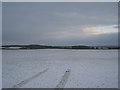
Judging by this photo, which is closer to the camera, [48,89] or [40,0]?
[48,89]

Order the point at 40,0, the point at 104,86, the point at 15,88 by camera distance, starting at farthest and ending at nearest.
→ the point at 40,0 < the point at 104,86 < the point at 15,88

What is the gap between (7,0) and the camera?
10.0 meters

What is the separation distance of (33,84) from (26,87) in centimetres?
53

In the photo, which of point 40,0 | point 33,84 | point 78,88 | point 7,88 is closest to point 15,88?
point 7,88

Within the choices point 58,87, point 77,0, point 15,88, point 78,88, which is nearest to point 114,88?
point 78,88

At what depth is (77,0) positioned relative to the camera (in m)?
10.6

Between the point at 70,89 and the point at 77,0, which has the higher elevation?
the point at 77,0

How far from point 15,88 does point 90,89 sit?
2.34 meters

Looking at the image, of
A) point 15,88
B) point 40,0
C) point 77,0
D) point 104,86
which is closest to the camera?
point 15,88

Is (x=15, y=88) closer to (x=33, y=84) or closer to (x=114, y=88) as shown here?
(x=33, y=84)

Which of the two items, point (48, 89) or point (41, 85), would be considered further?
point (41, 85)

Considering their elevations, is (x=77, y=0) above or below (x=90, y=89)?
above

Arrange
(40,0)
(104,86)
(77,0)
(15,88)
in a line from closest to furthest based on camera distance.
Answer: (15,88), (104,86), (40,0), (77,0)

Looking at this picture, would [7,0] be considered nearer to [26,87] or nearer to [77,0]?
[77,0]
